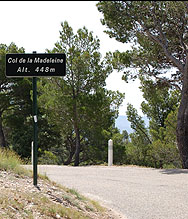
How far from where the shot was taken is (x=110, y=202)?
8039mm

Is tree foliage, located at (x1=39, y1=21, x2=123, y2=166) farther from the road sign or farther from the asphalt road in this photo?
the road sign

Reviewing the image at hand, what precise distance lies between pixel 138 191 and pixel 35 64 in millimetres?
4220

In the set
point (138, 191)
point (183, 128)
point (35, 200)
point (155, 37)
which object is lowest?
point (138, 191)

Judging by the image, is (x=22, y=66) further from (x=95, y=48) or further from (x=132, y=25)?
(x=95, y=48)

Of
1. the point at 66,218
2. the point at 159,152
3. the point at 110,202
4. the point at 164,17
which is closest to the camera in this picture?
the point at 66,218

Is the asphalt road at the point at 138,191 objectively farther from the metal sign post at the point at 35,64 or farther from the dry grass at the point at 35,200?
the metal sign post at the point at 35,64

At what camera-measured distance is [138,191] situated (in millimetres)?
9250

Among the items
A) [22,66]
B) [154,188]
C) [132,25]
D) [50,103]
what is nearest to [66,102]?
[50,103]

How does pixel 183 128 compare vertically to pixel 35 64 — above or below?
below

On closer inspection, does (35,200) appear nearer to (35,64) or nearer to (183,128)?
(35,64)

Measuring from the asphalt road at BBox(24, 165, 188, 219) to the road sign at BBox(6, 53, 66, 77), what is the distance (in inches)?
120

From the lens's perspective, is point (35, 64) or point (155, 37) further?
point (155, 37)

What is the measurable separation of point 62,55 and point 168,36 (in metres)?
11.8

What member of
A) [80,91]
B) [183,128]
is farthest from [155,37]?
[80,91]
